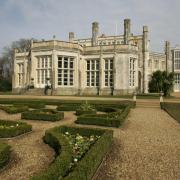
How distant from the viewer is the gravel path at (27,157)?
6475 millimetres

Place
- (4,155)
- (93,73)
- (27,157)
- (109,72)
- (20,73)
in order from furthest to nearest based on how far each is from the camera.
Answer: (20,73)
(93,73)
(109,72)
(27,157)
(4,155)

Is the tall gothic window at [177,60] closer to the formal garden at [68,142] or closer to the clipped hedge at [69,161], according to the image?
the formal garden at [68,142]

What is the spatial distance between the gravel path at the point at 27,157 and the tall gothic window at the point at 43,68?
77.4 feet

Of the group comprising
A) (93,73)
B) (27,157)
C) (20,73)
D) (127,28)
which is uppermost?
(127,28)

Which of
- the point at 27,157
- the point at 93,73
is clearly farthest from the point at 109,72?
the point at 27,157

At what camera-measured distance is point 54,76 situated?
33125 mm

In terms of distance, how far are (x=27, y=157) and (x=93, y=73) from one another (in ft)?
101

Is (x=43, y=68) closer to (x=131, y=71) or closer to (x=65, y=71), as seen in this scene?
(x=65, y=71)

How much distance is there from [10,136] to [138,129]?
5.92 meters

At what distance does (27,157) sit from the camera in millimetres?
7773

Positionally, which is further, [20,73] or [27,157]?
[20,73]

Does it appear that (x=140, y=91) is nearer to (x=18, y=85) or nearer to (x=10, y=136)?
(x=18, y=85)

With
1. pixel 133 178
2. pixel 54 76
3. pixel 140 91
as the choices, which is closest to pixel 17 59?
pixel 54 76

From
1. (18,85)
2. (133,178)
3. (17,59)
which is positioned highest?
(17,59)
